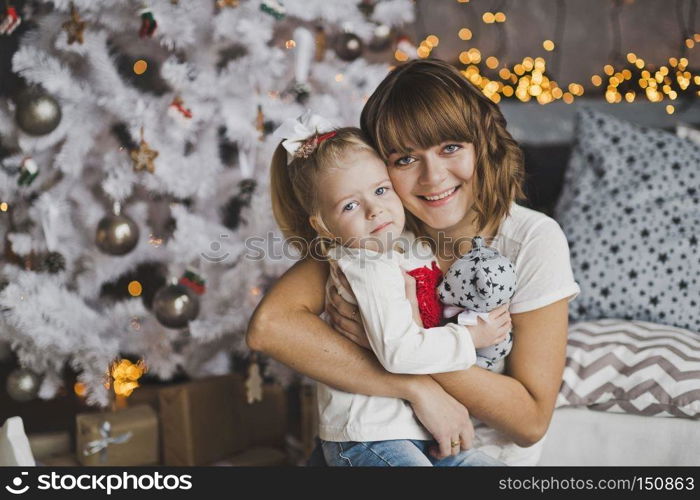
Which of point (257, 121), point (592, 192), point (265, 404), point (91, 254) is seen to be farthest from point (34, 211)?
point (592, 192)

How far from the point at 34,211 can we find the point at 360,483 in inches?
57.8

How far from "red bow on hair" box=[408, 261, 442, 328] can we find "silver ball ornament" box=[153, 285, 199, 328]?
0.95 m

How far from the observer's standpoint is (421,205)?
140 cm

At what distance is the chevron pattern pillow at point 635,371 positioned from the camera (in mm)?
1418

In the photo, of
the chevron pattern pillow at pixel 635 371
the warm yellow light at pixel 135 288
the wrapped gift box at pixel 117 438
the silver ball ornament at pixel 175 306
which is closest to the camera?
the chevron pattern pillow at pixel 635 371

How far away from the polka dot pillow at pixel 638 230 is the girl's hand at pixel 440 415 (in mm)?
613

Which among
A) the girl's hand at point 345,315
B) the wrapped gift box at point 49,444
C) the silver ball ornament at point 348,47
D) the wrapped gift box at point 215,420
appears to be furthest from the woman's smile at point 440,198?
the wrapped gift box at point 49,444

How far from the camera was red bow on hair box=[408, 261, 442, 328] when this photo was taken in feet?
4.29

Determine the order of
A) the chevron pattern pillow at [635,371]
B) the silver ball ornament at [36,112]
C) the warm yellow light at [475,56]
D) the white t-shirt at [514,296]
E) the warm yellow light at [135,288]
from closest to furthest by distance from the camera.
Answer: the white t-shirt at [514,296] → the chevron pattern pillow at [635,371] → the silver ball ornament at [36,112] → the warm yellow light at [135,288] → the warm yellow light at [475,56]

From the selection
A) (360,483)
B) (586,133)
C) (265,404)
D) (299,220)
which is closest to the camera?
(360,483)

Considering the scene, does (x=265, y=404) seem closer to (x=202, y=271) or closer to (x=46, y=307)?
(x=202, y=271)

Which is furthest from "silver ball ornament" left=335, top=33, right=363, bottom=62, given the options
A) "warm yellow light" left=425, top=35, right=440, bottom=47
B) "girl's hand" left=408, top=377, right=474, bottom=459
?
"girl's hand" left=408, top=377, right=474, bottom=459

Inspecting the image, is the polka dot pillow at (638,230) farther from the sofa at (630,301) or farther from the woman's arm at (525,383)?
the woman's arm at (525,383)

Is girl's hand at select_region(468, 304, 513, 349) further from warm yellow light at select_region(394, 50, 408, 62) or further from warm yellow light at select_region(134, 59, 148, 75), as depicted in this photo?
warm yellow light at select_region(134, 59, 148, 75)
